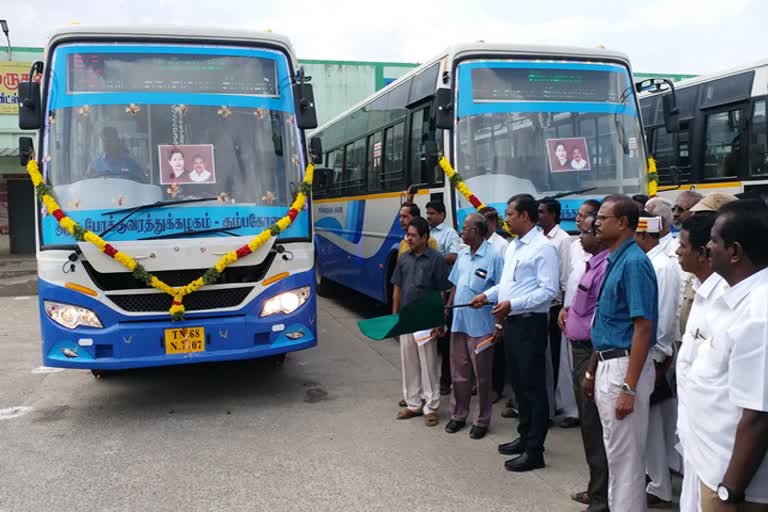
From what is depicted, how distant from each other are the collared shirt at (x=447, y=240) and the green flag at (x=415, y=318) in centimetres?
188

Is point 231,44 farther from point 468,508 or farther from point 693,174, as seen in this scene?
point 693,174

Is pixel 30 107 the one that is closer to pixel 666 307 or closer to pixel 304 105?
pixel 304 105

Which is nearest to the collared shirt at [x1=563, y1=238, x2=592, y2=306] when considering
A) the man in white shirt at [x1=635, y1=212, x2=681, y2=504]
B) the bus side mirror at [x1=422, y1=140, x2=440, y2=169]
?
the man in white shirt at [x1=635, y1=212, x2=681, y2=504]

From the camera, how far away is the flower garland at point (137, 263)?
5262 mm

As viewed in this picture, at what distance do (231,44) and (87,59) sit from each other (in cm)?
123

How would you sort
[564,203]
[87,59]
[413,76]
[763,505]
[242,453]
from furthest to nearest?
[413,76] < [564,203] < [87,59] < [242,453] < [763,505]

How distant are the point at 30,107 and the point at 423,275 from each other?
3.59 meters

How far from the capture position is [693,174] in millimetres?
10938

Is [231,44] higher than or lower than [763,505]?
higher

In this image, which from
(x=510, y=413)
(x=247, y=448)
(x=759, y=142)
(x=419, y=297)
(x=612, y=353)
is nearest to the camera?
(x=612, y=353)

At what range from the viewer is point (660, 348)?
141 inches

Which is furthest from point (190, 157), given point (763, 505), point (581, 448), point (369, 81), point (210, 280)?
point (369, 81)

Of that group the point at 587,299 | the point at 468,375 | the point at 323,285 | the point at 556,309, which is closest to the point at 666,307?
the point at 587,299

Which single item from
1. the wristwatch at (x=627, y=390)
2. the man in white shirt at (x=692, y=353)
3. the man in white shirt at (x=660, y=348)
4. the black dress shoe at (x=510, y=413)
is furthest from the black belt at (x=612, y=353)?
the black dress shoe at (x=510, y=413)
